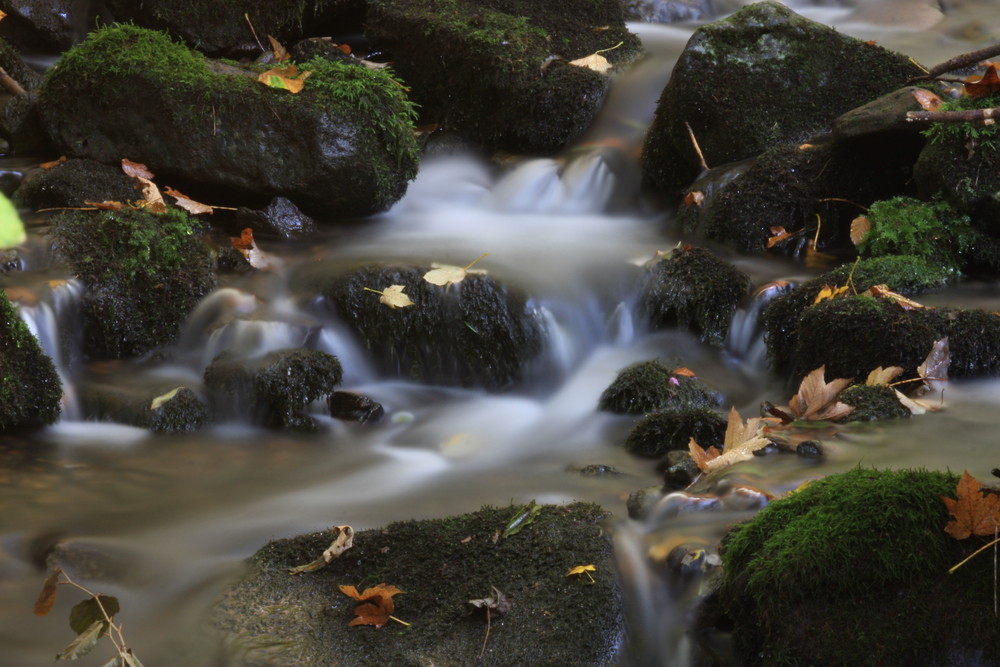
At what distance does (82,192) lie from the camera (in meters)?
5.84

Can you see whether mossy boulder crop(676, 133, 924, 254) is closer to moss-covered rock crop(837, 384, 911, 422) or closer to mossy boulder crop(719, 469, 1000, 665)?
moss-covered rock crop(837, 384, 911, 422)

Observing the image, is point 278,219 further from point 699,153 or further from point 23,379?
point 699,153

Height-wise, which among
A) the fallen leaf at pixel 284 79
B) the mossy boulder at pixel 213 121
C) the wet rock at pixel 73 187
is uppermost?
the fallen leaf at pixel 284 79

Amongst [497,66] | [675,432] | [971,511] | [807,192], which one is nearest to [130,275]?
[675,432]

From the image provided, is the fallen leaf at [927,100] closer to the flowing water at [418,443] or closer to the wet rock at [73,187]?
the flowing water at [418,443]

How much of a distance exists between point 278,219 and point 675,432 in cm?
341

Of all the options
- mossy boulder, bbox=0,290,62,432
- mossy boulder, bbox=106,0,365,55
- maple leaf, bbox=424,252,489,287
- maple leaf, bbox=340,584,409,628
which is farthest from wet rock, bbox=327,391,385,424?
mossy boulder, bbox=106,0,365,55

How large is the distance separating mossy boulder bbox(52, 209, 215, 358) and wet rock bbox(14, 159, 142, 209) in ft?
0.84

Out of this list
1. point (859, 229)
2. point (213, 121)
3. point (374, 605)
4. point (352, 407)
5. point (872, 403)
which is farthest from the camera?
point (213, 121)

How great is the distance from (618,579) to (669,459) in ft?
3.33

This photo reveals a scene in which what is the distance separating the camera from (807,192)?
20.6 feet

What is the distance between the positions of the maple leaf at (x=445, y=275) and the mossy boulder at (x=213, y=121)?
132 centimetres

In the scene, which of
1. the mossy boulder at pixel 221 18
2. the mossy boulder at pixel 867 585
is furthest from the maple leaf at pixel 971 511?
the mossy boulder at pixel 221 18

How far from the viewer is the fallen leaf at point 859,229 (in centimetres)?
575
